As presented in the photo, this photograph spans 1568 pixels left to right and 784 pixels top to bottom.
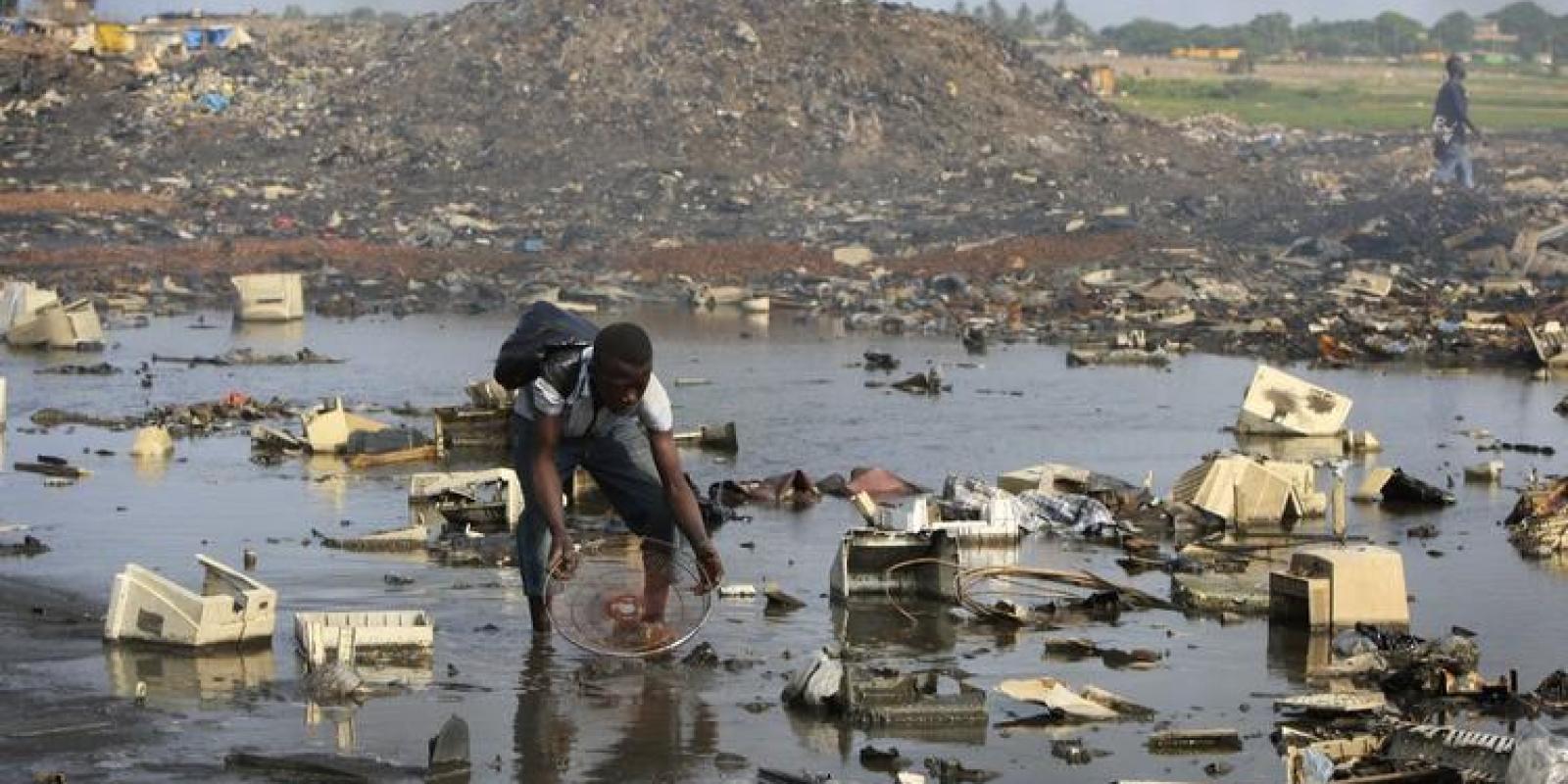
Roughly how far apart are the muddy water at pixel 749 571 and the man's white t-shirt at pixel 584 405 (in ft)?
3.10

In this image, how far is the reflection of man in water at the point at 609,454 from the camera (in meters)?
9.53

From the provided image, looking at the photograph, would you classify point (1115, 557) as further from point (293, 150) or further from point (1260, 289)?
point (293, 150)

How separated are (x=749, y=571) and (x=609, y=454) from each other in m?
2.73

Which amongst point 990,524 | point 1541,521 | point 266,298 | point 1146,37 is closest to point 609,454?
point 990,524

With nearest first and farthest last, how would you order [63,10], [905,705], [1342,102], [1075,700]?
[905,705] → [1075,700] → [63,10] → [1342,102]

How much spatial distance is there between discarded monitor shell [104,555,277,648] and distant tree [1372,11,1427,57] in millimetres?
114373

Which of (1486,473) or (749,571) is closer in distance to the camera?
(749,571)

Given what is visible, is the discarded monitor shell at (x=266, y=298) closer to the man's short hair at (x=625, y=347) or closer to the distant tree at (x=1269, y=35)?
the man's short hair at (x=625, y=347)

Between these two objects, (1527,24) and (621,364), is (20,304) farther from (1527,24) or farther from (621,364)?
(1527,24)

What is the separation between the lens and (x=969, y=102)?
167 ft

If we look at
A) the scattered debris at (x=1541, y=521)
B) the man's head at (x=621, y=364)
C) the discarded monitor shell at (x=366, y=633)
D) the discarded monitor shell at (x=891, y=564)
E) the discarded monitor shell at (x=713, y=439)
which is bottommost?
the discarded monitor shell at (x=713, y=439)

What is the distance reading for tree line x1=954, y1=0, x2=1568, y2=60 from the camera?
123375 millimetres

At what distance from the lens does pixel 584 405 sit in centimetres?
984

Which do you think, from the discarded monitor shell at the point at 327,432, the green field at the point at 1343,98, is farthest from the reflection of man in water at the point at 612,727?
the green field at the point at 1343,98
